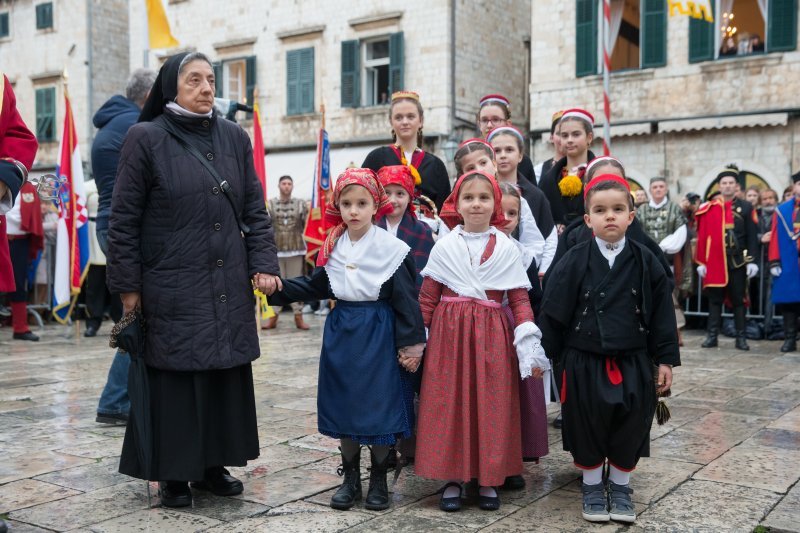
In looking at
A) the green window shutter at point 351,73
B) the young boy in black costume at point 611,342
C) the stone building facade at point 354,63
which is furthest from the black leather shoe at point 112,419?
the green window shutter at point 351,73

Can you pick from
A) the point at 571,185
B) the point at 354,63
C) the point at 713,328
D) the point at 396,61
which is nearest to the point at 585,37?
the point at 396,61

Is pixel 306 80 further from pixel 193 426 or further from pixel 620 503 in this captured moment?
pixel 620 503

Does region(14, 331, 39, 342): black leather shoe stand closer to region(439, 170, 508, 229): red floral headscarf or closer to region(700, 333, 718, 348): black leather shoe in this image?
region(439, 170, 508, 229): red floral headscarf

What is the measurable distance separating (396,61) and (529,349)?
17671mm

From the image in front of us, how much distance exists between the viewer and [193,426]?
12.5 ft

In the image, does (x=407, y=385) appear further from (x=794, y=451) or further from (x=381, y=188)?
(x=794, y=451)

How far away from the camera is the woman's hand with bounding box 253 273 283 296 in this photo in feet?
12.8

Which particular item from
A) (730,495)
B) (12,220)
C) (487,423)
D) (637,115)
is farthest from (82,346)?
(637,115)

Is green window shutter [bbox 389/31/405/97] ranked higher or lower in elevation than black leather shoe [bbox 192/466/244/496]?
higher

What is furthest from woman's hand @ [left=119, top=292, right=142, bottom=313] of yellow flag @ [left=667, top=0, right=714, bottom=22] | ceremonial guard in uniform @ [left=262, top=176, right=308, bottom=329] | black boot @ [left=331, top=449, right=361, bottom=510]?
yellow flag @ [left=667, top=0, right=714, bottom=22]

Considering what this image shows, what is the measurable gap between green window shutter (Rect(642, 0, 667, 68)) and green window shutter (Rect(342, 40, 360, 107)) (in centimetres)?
715

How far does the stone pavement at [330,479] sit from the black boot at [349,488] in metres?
0.06

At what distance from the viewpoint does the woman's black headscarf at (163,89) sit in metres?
3.88

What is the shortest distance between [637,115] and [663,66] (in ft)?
3.59
